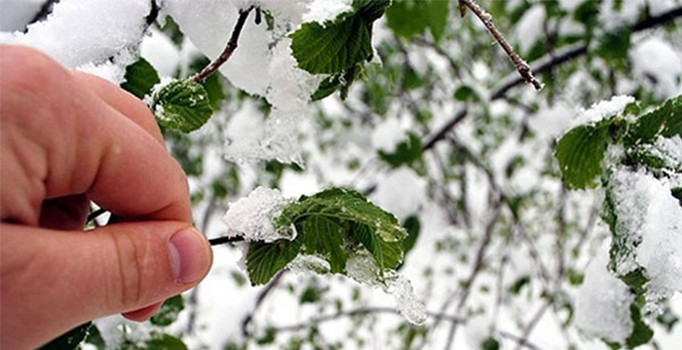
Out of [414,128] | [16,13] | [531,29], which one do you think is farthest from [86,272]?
[414,128]

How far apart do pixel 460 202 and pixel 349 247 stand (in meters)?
1.55

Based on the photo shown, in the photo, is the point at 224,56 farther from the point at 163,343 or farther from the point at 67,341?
the point at 163,343

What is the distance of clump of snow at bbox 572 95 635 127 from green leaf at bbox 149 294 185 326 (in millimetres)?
443

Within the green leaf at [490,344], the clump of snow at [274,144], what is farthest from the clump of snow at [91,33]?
the green leaf at [490,344]

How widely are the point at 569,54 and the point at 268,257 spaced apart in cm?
94

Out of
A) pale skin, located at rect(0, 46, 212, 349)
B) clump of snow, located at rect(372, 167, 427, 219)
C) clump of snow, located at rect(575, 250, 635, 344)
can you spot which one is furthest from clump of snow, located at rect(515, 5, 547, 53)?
pale skin, located at rect(0, 46, 212, 349)

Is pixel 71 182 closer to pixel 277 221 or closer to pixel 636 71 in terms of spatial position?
pixel 277 221

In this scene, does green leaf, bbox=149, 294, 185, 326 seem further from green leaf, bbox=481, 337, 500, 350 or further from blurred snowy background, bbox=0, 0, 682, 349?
green leaf, bbox=481, 337, 500, 350

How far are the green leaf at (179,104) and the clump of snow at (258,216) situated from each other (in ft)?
0.24

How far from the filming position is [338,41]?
471 mm

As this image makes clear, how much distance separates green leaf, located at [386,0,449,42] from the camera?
945mm

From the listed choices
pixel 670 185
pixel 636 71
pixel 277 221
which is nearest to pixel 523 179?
pixel 636 71

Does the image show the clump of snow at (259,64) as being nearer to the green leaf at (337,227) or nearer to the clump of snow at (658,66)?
the green leaf at (337,227)

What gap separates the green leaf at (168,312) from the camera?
74 centimetres
